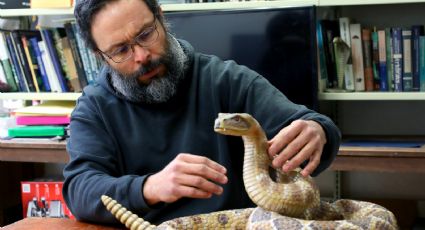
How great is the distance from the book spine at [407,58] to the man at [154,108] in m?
1.16

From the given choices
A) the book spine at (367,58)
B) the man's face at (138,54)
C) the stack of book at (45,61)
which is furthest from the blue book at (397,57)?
the stack of book at (45,61)

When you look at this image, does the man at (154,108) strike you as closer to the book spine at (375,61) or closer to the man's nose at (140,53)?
the man's nose at (140,53)

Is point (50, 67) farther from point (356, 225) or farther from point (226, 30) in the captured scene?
point (356, 225)

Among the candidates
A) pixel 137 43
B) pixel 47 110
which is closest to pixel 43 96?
pixel 47 110

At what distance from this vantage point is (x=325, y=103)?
288 cm

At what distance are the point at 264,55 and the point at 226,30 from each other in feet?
0.74

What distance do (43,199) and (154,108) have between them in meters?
1.75

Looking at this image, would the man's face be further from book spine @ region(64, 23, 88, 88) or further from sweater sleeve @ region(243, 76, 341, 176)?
book spine @ region(64, 23, 88, 88)

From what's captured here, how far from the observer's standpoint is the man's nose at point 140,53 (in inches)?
59.0

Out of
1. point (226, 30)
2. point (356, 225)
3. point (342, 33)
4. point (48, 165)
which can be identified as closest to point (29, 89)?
point (48, 165)

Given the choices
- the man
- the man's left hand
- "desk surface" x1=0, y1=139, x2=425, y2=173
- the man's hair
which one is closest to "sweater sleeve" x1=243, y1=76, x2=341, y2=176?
the man

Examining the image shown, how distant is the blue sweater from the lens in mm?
1488

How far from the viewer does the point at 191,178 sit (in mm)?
1078

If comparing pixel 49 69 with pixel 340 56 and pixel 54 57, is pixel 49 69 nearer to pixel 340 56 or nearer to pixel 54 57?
pixel 54 57
